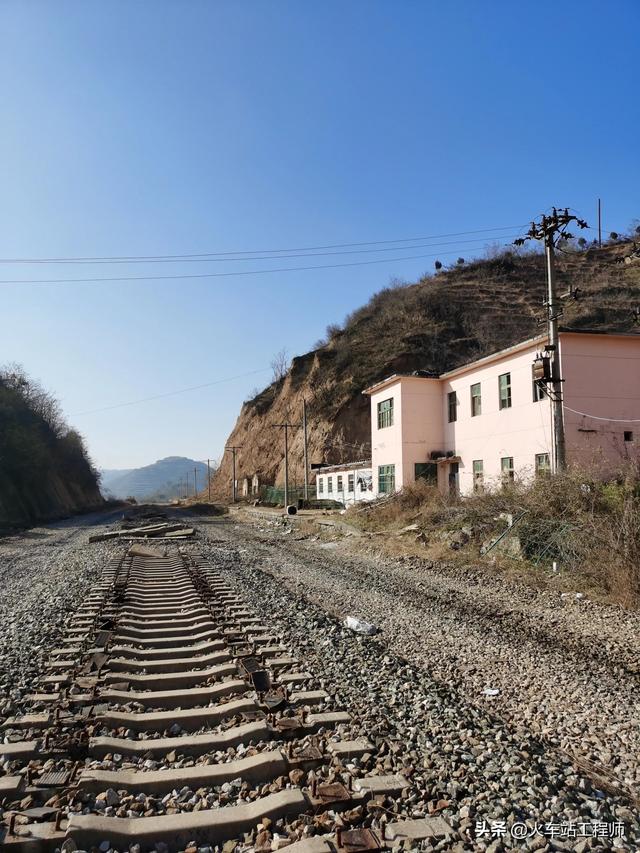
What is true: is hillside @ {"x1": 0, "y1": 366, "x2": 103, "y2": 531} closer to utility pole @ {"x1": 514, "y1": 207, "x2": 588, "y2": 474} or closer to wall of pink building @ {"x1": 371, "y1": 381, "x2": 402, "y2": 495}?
wall of pink building @ {"x1": 371, "y1": 381, "x2": 402, "y2": 495}

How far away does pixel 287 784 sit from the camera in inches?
142

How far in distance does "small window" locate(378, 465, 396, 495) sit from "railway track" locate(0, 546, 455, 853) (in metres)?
24.2

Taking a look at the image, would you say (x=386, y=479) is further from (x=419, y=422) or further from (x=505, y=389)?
(x=505, y=389)

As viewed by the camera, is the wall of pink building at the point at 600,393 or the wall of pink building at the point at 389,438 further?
the wall of pink building at the point at 389,438

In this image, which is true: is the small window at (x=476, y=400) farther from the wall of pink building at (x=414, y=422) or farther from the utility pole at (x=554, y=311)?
the utility pole at (x=554, y=311)

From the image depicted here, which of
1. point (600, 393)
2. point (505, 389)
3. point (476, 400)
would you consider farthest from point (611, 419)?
point (476, 400)

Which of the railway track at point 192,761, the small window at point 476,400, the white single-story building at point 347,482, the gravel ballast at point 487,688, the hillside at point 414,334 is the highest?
the hillside at point 414,334

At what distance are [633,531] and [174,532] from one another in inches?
771

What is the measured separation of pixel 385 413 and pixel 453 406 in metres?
4.46

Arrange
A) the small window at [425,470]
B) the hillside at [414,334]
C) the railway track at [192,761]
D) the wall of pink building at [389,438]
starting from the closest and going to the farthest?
the railway track at [192,761], the small window at [425,470], the wall of pink building at [389,438], the hillside at [414,334]

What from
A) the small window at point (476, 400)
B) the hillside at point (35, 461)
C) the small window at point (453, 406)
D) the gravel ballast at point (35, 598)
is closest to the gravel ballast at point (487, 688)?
the gravel ballast at point (35, 598)

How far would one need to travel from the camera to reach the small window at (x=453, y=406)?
92.8 ft

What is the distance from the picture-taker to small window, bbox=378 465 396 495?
30469 mm

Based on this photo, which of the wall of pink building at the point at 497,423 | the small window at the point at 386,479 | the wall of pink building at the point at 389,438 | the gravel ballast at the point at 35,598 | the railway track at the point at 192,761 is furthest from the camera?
the small window at the point at 386,479
